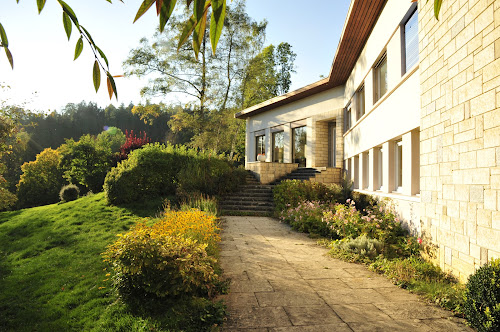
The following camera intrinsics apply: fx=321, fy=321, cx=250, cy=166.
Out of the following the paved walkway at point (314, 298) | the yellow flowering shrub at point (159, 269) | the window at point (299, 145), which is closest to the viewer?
the paved walkway at point (314, 298)

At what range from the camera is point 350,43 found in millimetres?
10625

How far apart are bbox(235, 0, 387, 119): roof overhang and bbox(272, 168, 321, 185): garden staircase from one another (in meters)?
3.79

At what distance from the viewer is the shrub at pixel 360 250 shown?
17.7 feet

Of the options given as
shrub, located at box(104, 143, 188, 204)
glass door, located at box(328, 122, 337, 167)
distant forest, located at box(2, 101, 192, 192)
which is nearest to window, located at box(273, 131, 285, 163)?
glass door, located at box(328, 122, 337, 167)

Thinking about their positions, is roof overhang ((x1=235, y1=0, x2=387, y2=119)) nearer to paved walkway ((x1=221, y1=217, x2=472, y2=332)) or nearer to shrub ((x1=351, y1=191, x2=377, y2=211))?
shrub ((x1=351, y1=191, x2=377, y2=211))

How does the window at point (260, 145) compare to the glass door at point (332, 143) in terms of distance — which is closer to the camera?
the glass door at point (332, 143)

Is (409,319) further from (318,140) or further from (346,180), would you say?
(318,140)

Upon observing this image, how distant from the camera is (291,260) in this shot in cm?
531

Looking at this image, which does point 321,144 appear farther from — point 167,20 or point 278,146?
point 167,20

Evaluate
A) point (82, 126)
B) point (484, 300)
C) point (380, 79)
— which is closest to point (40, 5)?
point (484, 300)

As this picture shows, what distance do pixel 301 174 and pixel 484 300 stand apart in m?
12.4

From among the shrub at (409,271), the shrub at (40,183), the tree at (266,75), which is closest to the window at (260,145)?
the tree at (266,75)

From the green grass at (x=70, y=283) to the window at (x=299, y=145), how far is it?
8788mm

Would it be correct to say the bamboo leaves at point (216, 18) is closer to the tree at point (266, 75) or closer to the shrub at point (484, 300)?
the shrub at point (484, 300)
